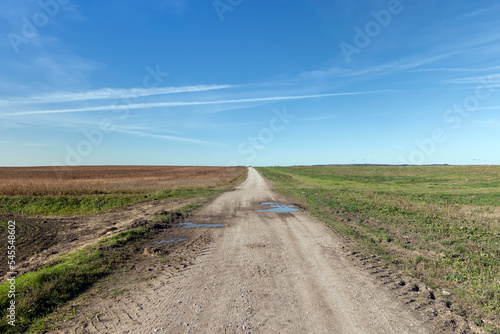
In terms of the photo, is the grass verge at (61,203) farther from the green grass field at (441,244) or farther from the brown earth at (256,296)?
the green grass field at (441,244)

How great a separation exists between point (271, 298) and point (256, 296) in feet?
1.14

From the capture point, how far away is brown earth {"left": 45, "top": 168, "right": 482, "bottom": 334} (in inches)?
196

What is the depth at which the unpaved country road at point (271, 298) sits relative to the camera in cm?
492

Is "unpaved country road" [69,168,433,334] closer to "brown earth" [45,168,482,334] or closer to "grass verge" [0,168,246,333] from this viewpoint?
"brown earth" [45,168,482,334]

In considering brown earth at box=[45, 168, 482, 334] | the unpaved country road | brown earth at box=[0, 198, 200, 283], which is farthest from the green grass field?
brown earth at box=[0, 198, 200, 283]

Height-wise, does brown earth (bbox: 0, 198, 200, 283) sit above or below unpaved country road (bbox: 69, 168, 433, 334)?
below

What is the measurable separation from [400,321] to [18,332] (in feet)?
23.5

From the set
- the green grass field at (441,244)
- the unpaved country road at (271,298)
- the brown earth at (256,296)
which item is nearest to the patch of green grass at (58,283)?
the brown earth at (256,296)

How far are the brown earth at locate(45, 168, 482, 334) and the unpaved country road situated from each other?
20 millimetres

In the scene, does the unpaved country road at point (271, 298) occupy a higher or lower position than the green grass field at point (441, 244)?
higher

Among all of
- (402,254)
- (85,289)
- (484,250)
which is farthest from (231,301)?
(484,250)

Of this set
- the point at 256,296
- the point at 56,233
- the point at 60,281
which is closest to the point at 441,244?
the point at 256,296

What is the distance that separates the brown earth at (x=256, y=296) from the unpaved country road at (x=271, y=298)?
0.06ft

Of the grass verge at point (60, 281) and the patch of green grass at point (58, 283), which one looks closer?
the grass verge at point (60, 281)
